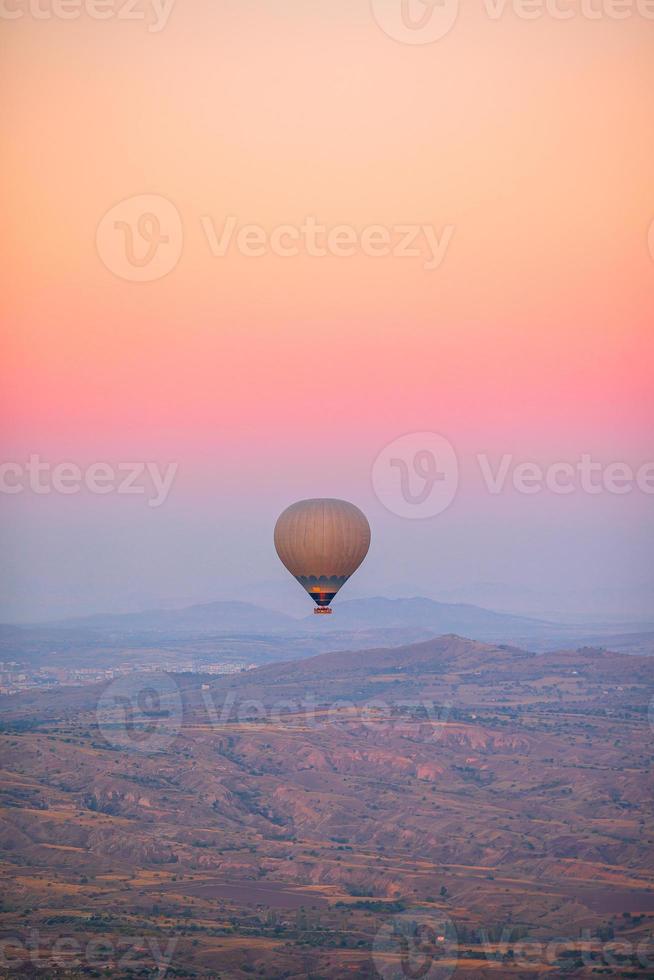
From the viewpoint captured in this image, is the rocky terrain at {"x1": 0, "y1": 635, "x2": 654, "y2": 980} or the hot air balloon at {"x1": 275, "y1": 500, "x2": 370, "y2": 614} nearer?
the hot air balloon at {"x1": 275, "y1": 500, "x2": 370, "y2": 614}

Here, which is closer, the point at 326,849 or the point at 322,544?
the point at 322,544

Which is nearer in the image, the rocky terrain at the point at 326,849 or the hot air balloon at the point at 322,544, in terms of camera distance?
the hot air balloon at the point at 322,544

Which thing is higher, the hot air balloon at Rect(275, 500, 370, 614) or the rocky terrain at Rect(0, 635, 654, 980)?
the hot air balloon at Rect(275, 500, 370, 614)

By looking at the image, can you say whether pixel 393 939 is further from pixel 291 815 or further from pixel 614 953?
pixel 291 815

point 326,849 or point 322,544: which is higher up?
point 322,544

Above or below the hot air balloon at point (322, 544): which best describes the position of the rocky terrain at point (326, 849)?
below
